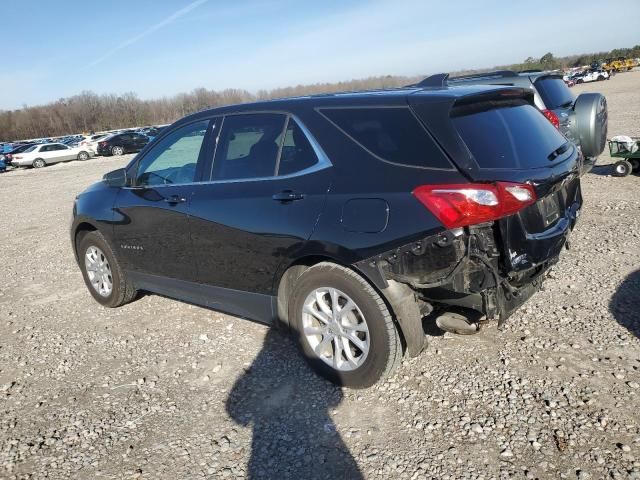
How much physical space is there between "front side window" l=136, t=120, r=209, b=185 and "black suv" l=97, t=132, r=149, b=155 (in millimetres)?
31158

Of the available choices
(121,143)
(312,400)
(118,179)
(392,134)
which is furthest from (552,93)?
(121,143)

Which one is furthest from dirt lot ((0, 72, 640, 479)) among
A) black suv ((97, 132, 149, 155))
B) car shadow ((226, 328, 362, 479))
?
black suv ((97, 132, 149, 155))

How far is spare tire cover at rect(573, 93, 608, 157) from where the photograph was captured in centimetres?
699

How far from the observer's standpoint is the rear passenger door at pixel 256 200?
10.7 ft

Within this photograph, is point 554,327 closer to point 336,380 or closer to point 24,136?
point 336,380

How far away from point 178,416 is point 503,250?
2.20 meters

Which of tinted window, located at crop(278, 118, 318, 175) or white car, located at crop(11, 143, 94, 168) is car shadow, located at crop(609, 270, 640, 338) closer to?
tinted window, located at crop(278, 118, 318, 175)

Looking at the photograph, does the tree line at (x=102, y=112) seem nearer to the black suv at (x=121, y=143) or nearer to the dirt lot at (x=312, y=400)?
the black suv at (x=121, y=143)

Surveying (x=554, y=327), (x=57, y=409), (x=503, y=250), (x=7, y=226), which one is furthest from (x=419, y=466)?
(x=7, y=226)

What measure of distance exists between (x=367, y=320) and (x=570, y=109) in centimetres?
576

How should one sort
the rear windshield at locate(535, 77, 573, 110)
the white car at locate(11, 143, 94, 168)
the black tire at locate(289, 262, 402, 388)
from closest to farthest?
the black tire at locate(289, 262, 402, 388), the rear windshield at locate(535, 77, 573, 110), the white car at locate(11, 143, 94, 168)

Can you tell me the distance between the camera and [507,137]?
309 centimetres

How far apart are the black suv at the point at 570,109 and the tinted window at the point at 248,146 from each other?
4.45 meters

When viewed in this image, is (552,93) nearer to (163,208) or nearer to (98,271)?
(163,208)
